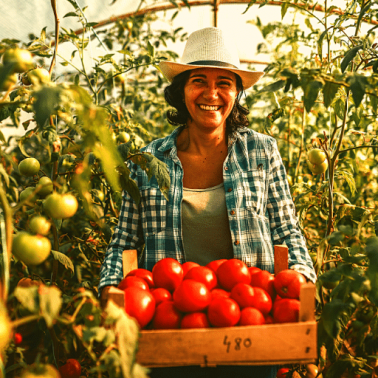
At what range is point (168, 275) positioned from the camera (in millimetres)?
1116

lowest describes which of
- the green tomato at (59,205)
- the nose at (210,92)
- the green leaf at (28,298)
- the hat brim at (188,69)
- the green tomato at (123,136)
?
the green leaf at (28,298)

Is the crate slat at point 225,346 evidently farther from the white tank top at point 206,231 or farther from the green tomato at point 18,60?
the white tank top at point 206,231

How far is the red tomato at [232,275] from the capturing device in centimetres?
110

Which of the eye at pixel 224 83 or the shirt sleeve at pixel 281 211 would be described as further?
the eye at pixel 224 83

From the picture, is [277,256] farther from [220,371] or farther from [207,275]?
[220,371]

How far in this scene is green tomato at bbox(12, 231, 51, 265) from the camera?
81cm

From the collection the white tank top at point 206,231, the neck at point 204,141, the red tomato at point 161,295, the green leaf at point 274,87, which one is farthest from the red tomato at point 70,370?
the green leaf at point 274,87

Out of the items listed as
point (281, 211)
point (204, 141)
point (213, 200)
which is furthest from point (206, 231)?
point (204, 141)

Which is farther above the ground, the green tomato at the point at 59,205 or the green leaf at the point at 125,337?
the green tomato at the point at 59,205

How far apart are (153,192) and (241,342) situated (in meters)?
0.95

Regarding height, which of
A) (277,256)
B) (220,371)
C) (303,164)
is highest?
(303,164)

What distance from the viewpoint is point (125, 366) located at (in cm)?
69

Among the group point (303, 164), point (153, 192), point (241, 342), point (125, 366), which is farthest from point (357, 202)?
point (125, 366)

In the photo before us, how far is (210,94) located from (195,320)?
3.43ft
